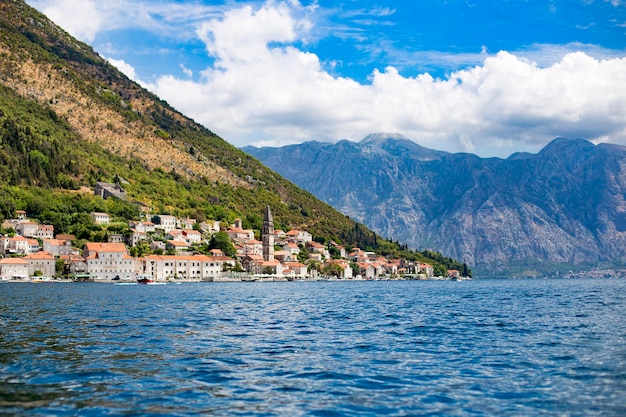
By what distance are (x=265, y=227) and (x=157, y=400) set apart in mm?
169351

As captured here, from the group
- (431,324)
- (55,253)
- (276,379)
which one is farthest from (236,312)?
(55,253)

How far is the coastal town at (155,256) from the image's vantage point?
437ft

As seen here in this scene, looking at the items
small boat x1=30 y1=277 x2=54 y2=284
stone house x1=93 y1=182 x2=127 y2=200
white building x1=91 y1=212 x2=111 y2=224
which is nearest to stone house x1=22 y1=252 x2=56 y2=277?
small boat x1=30 y1=277 x2=54 y2=284

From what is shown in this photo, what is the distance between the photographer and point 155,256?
14388cm

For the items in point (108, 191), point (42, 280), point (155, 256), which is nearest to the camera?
point (42, 280)

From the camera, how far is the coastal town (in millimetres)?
133250

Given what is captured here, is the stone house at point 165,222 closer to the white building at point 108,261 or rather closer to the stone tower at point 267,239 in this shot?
the stone tower at point 267,239

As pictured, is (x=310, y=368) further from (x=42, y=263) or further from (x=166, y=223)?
(x=166, y=223)

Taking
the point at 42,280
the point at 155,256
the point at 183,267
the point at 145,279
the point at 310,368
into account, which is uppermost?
the point at 155,256

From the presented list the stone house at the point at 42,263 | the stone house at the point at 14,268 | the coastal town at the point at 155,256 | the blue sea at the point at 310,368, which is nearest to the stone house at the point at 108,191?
the coastal town at the point at 155,256

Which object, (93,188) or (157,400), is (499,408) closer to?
(157,400)

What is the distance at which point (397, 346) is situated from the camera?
28609 mm


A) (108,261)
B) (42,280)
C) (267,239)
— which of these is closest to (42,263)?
(42,280)

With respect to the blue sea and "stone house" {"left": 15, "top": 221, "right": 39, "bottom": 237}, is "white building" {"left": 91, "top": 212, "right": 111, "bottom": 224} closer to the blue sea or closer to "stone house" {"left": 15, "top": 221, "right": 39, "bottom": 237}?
"stone house" {"left": 15, "top": 221, "right": 39, "bottom": 237}
